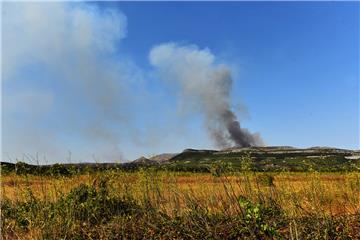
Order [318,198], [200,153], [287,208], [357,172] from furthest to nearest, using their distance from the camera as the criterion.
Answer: [200,153]
[357,172]
[318,198]
[287,208]

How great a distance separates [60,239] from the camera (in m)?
6.83

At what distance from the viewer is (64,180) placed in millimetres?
10266

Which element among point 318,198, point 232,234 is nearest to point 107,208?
point 232,234

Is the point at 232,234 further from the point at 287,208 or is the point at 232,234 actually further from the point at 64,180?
the point at 64,180

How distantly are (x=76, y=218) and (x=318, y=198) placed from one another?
4808 millimetres

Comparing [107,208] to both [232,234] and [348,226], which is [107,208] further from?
[348,226]

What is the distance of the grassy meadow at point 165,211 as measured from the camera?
21.7 feet

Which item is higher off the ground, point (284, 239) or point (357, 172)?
point (357, 172)

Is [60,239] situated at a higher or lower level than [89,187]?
lower

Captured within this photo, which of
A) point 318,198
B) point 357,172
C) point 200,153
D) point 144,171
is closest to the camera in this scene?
point 318,198

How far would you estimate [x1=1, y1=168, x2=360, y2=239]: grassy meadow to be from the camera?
6.62m

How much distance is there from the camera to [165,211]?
810 cm

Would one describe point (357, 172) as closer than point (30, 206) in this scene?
No

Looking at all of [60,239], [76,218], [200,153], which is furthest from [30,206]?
[200,153]
